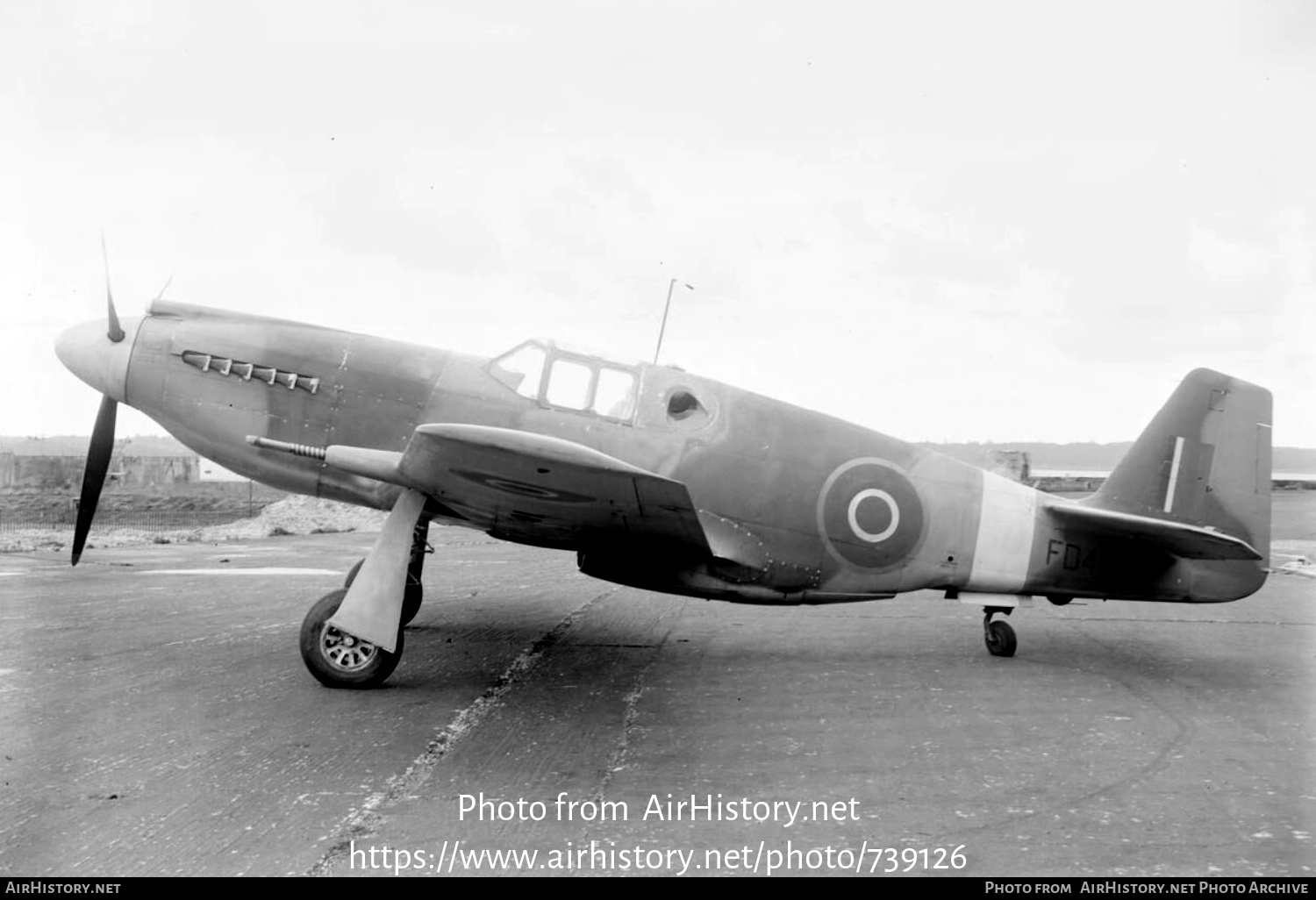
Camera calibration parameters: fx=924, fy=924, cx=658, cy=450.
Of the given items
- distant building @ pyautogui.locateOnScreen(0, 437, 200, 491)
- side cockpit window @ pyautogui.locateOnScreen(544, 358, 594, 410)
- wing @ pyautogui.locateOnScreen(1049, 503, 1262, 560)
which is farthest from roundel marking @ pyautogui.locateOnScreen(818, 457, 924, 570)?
distant building @ pyautogui.locateOnScreen(0, 437, 200, 491)

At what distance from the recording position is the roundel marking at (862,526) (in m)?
6.86

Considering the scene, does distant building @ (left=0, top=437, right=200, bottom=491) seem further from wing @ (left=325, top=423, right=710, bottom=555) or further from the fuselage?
wing @ (left=325, top=423, right=710, bottom=555)

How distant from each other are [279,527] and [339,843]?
2153 cm

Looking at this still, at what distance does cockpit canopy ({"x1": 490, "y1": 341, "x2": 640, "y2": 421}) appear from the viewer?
6.50m

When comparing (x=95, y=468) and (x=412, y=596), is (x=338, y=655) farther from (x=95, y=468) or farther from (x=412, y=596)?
(x=95, y=468)

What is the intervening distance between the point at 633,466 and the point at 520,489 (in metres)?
0.80

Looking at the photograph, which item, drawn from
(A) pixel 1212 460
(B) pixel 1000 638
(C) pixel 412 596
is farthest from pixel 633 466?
(A) pixel 1212 460

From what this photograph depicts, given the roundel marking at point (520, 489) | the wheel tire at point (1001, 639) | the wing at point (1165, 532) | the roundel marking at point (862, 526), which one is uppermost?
the wing at point (1165, 532)

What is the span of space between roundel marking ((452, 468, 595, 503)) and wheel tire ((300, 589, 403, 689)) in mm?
1171

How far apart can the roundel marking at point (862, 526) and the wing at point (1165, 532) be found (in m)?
1.35

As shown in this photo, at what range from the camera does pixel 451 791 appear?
401 centimetres

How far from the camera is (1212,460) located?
7.43 m

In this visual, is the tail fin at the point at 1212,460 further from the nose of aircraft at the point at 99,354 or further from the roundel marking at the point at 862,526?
the nose of aircraft at the point at 99,354

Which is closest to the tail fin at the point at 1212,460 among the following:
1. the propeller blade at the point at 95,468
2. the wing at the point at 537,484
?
the wing at the point at 537,484
